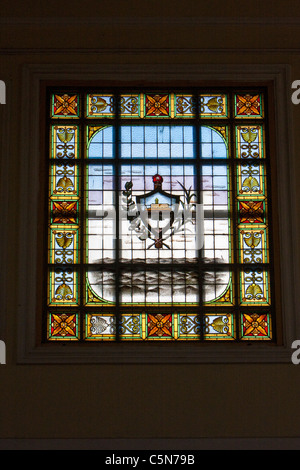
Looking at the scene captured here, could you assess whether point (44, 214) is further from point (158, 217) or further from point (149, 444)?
point (149, 444)

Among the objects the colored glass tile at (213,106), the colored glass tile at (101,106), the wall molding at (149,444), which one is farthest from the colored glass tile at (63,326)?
the colored glass tile at (213,106)

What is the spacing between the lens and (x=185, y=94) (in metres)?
5.07

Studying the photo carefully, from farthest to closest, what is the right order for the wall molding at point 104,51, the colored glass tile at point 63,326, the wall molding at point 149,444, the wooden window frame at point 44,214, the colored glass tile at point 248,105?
1. the colored glass tile at point 248,105
2. the wall molding at point 104,51
3. the colored glass tile at point 63,326
4. the wooden window frame at point 44,214
5. the wall molding at point 149,444

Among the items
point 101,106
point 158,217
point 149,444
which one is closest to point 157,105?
point 101,106

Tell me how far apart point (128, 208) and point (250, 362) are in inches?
60.3

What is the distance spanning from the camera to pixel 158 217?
4965mm

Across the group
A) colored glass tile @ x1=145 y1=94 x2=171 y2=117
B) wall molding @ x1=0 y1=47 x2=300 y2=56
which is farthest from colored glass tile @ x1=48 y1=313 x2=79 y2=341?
wall molding @ x1=0 y1=47 x2=300 y2=56

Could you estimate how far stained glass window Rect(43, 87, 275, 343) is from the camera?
4809 mm

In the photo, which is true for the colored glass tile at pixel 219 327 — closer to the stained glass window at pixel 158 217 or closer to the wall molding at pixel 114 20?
the stained glass window at pixel 158 217

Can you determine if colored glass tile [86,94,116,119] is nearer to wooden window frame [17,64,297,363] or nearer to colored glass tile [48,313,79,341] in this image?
wooden window frame [17,64,297,363]

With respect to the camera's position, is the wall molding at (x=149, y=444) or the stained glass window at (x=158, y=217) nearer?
the wall molding at (x=149, y=444)

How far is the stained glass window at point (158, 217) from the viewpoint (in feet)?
15.8
